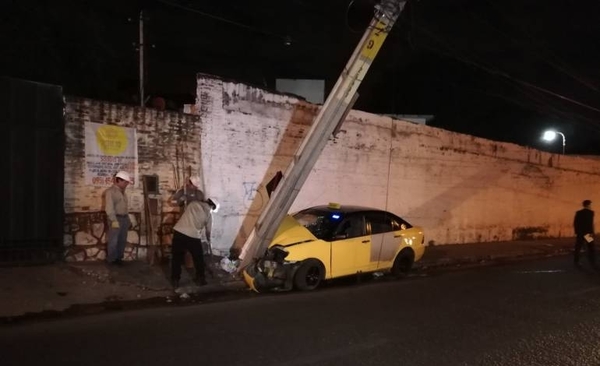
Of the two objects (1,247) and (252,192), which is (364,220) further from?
(1,247)

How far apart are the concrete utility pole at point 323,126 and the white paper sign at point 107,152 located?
104 inches

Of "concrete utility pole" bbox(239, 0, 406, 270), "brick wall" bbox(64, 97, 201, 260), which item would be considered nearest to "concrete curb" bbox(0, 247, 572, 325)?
"concrete utility pole" bbox(239, 0, 406, 270)

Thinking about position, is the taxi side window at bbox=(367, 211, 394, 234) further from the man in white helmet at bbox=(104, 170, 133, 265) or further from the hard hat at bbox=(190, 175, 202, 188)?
the man in white helmet at bbox=(104, 170, 133, 265)

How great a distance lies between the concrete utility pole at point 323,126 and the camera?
967cm

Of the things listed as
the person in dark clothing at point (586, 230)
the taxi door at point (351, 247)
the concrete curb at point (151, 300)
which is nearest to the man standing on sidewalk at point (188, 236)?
Answer: the concrete curb at point (151, 300)

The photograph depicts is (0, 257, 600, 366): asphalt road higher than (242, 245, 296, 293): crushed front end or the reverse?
the reverse

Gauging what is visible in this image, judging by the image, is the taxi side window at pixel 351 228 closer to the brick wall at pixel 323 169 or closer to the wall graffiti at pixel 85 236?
the brick wall at pixel 323 169

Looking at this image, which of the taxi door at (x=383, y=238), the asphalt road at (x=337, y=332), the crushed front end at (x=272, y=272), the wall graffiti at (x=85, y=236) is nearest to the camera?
the asphalt road at (x=337, y=332)

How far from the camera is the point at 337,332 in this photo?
22.2 ft

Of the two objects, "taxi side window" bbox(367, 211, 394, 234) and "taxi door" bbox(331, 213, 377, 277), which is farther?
"taxi side window" bbox(367, 211, 394, 234)

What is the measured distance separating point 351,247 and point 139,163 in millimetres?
4190

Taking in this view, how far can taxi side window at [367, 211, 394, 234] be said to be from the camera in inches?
420

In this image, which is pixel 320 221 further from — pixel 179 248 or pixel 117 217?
pixel 117 217

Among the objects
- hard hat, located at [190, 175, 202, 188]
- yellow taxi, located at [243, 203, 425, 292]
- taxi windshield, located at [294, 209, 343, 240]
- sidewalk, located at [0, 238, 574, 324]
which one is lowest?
sidewalk, located at [0, 238, 574, 324]
